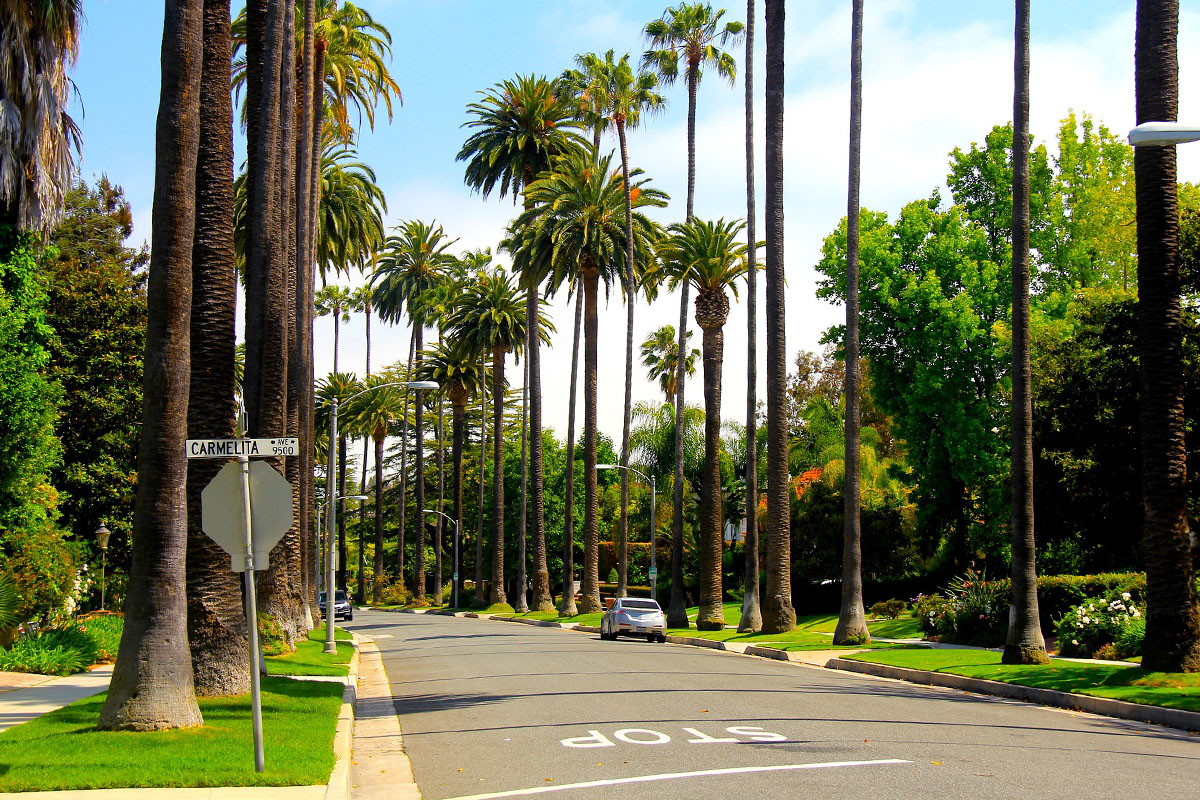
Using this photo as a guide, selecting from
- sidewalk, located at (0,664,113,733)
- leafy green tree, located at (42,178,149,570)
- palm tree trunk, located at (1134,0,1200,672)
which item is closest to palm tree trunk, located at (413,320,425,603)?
leafy green tree, located at (42,178,149,570)

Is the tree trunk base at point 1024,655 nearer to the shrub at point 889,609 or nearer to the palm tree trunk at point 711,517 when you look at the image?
the palm tree trunk at point 711,517

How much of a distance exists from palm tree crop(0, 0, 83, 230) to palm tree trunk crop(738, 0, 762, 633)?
2204 centimetres

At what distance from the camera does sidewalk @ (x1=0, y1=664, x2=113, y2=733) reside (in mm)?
14953

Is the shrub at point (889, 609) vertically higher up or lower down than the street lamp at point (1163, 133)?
lower down

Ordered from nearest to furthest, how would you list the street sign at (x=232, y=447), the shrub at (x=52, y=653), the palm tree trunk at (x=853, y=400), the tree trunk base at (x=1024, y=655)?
the street sign at (x=232, y=447) → the shrub at (x=52, y=653) → the tree trunk base at (x=1024, y=655) → the palm tree trunk at (x=853, y=400)

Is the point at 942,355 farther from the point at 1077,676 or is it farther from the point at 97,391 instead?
the point at 97,391

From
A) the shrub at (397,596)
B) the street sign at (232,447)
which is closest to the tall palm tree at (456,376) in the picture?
A: the shrub at (397,596)

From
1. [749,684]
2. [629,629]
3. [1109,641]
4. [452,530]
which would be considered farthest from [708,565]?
[452,530]

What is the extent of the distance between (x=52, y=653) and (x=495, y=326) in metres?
50.4

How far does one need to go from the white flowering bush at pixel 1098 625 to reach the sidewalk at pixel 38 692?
65.3ft

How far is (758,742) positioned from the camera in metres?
12.4

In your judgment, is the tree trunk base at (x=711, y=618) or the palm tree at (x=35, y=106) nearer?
the palm tree at (x=35, y=106)

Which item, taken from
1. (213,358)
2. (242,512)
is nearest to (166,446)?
(242,512)

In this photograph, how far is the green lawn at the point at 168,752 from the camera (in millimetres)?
9812
